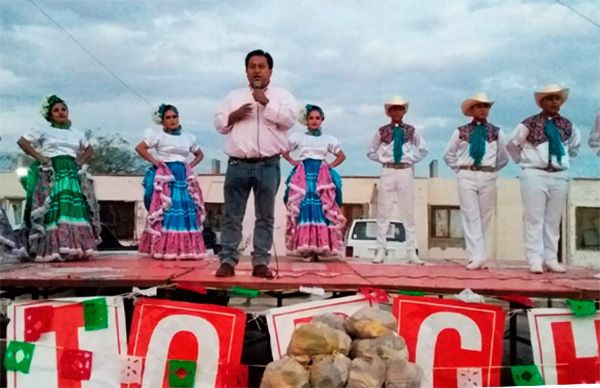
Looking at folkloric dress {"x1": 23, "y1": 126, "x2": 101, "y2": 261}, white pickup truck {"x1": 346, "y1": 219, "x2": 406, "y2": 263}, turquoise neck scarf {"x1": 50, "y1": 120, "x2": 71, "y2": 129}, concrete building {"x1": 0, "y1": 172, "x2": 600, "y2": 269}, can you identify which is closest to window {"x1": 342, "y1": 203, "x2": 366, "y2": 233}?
concrete building {"x1": 0, "y1": 172, "x2": 600, "y2": 269}

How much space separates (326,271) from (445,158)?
5.75ft

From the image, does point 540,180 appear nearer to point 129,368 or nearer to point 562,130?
point 562,130

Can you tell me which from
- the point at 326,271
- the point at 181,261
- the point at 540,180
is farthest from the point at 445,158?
the point at 181,261

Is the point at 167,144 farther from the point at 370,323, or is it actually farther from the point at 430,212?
the point at 430,212

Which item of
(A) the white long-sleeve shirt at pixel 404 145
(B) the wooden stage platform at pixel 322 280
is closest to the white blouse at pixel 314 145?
(A) the white long-sleeve shirt at pixel 404 145

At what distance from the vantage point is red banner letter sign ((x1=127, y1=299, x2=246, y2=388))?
11.6 feet

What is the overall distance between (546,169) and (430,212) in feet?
33.5

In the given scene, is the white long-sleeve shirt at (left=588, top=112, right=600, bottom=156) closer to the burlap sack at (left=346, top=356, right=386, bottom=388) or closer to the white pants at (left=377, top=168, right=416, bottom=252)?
the white pants at (left=377, top=168, right=416, bottom=252)

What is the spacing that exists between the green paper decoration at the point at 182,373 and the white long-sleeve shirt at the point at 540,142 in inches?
120

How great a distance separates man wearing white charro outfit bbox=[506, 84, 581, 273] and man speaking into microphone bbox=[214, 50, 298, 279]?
6.64 ft

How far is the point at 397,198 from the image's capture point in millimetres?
5844

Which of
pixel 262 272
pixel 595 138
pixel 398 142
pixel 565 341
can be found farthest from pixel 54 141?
pixel 595 138

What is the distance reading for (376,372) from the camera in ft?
10.2

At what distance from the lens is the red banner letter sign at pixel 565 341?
361 centimetres
